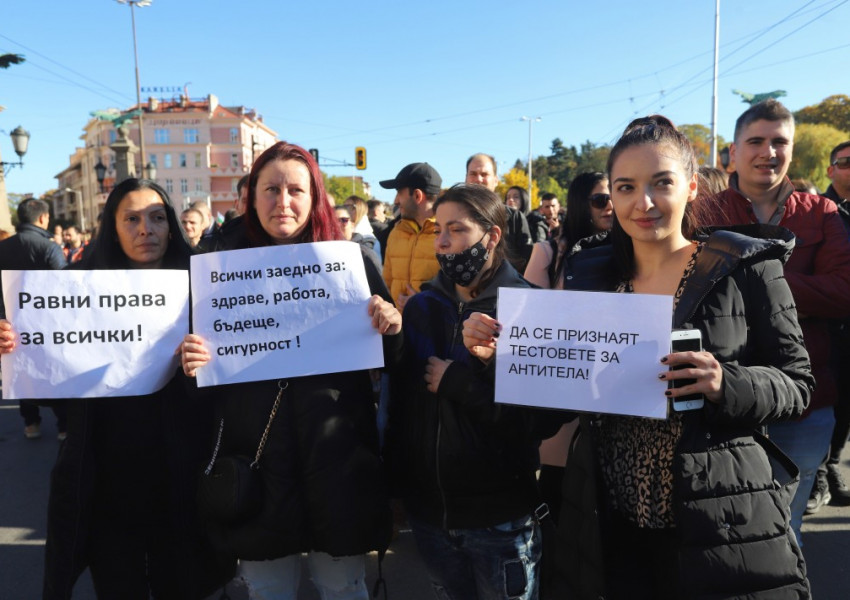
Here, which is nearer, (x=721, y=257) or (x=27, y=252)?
(x=721, y=257)

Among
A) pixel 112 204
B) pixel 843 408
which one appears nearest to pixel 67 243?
pixel 112 204

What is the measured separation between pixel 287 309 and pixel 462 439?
75 cm

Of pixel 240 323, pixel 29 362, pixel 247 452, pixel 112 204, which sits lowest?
pixel 247 452

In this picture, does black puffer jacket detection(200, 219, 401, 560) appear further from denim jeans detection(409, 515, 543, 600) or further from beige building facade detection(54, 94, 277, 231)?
beige building facade detection(54, 94, 277, 231)

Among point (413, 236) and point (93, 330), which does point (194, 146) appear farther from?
point (93, 330)

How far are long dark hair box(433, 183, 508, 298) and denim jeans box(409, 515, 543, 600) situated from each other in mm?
830

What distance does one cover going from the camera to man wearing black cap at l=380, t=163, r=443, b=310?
446 cm

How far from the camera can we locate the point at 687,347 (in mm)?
1491

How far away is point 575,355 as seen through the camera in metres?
1.66

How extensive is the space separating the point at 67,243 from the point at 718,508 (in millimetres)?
19634

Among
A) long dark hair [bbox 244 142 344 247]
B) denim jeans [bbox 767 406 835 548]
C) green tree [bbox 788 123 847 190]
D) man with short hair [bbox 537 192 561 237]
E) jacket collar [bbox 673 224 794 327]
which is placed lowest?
denim jeans [bbox 767 406 835 548]

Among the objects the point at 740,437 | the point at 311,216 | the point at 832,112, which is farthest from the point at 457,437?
the point at 832,112

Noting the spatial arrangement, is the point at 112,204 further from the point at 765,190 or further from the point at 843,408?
the point at 843,408

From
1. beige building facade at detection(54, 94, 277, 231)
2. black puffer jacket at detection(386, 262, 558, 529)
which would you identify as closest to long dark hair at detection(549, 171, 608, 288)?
black puffer jacket at detection(386, 262, 558, 529)
